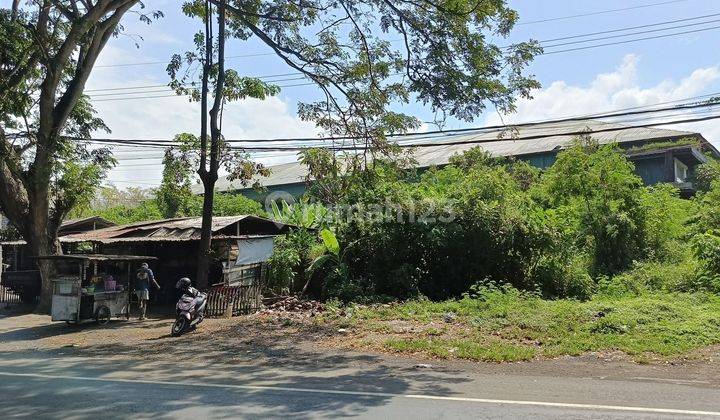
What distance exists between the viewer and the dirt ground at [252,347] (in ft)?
29.7

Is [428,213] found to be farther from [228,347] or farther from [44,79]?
Answer: [44,79]

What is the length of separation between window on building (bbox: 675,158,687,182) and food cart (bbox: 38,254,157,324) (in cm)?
2686

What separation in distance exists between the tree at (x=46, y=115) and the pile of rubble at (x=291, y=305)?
22.8 ft

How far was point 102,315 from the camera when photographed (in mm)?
15359

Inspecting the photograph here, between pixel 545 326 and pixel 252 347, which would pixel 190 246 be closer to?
pixel 252 347

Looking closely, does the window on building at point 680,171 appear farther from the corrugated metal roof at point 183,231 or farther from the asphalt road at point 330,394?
the asphalt road at point 330,394

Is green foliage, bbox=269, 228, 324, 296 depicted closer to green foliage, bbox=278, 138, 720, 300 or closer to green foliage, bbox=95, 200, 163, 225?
green foliage, bbox=278, 138, 720, 300

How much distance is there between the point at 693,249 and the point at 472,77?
9624 millimetres

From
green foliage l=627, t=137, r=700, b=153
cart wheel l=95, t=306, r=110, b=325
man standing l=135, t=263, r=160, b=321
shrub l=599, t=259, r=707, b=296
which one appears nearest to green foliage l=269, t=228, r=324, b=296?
man standing l=135, t=263, r=160, b=321

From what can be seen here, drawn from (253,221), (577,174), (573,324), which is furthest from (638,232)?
(253,221)

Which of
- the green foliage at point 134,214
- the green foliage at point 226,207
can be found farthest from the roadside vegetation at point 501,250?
the green foliage at point 134,214

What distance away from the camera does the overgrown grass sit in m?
10.4

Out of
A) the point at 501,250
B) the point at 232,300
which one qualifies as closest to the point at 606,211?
the point at 501,250

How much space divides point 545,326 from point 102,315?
11302 mm
